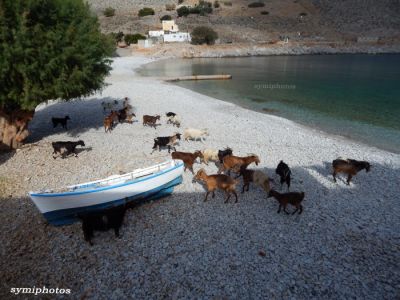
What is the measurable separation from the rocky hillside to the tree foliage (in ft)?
348

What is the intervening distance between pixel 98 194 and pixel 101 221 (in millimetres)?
1045

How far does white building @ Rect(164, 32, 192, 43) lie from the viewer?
10656 cm

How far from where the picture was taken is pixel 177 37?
4279 inches

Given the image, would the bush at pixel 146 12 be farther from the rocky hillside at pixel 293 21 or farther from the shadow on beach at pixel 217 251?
the shadow on beach at pixel 217 251

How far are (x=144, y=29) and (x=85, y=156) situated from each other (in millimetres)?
123916

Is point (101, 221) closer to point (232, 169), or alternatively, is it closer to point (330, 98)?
point (232, 169)

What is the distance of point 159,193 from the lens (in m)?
11.5

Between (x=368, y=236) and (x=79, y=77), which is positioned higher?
(x=79, y=77)

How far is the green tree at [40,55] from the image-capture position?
1317 cm

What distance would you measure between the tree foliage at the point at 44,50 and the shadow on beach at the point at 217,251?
615 centimetres

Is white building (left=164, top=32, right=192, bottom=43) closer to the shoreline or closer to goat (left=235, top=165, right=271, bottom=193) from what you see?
the shoreline

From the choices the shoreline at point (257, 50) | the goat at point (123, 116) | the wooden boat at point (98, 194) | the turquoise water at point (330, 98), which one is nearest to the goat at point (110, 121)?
the goat at point (123, 116)

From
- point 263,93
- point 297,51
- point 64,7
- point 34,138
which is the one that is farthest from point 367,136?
point 297,51

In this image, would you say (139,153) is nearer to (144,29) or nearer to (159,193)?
(159,193)
